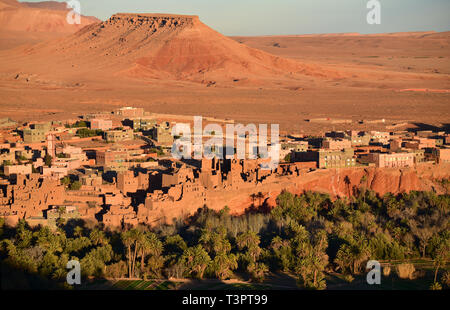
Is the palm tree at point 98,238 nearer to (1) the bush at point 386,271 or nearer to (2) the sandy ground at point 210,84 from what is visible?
(1) the bush at point 386,271

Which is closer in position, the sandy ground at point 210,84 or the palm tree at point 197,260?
the palm tree at point 197,260

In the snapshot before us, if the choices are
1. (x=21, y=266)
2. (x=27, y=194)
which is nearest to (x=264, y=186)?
(x=27, y=194)

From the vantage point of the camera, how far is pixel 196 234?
27109mm

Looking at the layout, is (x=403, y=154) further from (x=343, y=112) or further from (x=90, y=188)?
(x=343, y=112)

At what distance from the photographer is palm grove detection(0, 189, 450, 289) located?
78.3 feet

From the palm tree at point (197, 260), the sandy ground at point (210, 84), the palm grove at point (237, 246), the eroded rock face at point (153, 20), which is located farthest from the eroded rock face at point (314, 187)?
the eroded rock face at point (153, 20)

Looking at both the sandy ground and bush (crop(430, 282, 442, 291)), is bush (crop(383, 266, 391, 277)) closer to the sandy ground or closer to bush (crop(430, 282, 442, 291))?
bush (crop(430, 282, 442, 291))

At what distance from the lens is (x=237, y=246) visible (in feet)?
86.6

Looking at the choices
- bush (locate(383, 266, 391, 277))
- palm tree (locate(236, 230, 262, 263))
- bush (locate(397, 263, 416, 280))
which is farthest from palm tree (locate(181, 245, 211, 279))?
bush (locate(397, 263, 416, 280))

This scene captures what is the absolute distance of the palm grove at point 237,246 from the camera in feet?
78.3

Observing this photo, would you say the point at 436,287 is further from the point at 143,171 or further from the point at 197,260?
the point at 143,171

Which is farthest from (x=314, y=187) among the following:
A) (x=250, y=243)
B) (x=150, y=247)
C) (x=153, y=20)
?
(x=153, y=20)

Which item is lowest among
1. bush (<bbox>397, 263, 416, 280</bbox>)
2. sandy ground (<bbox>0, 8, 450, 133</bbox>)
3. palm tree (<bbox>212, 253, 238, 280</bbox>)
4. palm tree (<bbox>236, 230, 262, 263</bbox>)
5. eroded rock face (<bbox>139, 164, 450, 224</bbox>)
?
bush (<bbox>397, 263, 416, 280</bbox>)

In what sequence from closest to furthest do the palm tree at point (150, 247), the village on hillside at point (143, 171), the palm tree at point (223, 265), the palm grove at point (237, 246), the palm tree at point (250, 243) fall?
1. the palm grove at point (237, 246)
2. the palm tree at point (223, 265)
3. the palm tree at point (150, 247)
4. the palm tree at point (250, 243)
5. the village on hillside at point (143, 171)
